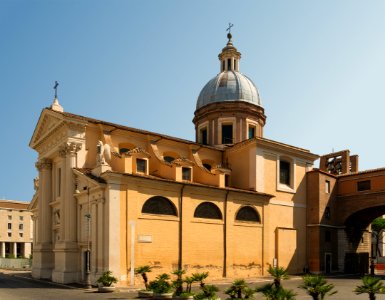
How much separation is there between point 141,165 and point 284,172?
14.7 m

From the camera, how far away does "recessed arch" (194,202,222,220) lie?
3085 cm

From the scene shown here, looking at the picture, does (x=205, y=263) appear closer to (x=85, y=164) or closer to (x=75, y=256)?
(x=75, y=256)

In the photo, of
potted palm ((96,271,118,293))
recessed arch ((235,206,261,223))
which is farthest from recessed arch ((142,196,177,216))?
recessed arch ((235,206,261,223))

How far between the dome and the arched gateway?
1097 centimetres

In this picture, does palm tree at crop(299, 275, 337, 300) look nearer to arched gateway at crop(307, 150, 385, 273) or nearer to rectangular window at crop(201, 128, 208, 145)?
arched gateway at crop(307, 150, 385, 273)

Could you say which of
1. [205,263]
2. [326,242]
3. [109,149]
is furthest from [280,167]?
[109,149]

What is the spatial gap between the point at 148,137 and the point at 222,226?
9173 mm

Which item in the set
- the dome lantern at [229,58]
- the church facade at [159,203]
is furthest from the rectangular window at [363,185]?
the dome lantern at [229,58]

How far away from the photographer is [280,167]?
3828 centimetres

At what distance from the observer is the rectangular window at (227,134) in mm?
42750

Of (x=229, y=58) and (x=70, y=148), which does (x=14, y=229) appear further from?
(x=70, y=148)

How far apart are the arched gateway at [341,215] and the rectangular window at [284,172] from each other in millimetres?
2508

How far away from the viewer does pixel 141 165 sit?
1192 inches

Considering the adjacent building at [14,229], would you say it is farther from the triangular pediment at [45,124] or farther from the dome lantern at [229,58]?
the dome lantern at [229,58]
